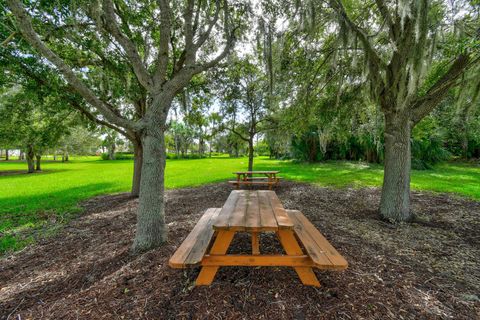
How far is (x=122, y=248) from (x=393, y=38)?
622 centimetres

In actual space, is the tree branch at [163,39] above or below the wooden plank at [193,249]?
above

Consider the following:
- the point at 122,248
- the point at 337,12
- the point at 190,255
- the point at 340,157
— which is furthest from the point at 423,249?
the point at 340,157

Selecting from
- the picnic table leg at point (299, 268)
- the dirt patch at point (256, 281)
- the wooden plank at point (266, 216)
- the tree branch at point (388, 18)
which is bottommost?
the dirt patch at point (256, 281)

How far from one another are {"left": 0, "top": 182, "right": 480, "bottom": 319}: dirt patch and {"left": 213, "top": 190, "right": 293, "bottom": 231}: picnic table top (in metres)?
0.67

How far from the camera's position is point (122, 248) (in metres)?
3.15

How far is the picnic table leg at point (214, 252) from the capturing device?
2.05 metres

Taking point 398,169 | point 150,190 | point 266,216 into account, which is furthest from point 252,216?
point 398,169

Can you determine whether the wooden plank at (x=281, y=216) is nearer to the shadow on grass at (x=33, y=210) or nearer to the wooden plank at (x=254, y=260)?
the wooden plank at (x=254, y=260)

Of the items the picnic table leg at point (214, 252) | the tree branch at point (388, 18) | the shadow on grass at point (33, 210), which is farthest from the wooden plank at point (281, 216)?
the shadow on grass at point (33, 210)

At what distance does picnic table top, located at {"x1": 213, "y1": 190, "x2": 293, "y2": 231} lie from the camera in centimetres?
195

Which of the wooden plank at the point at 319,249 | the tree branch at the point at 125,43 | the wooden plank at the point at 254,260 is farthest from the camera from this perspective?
the tree branch at the point at 125,43

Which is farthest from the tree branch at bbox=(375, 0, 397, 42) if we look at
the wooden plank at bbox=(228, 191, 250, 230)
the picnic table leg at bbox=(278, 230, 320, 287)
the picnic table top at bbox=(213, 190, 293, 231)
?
the picnic table leg at bbox=(278, 230, 320, 287)

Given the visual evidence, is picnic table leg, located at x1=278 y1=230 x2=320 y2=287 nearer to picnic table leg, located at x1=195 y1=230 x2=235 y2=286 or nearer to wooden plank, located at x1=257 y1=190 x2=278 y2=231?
wooden plank, located at x1=257 y1=190 x2=278 y2=231

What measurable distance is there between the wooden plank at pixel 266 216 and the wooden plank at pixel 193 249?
2.26 feet
